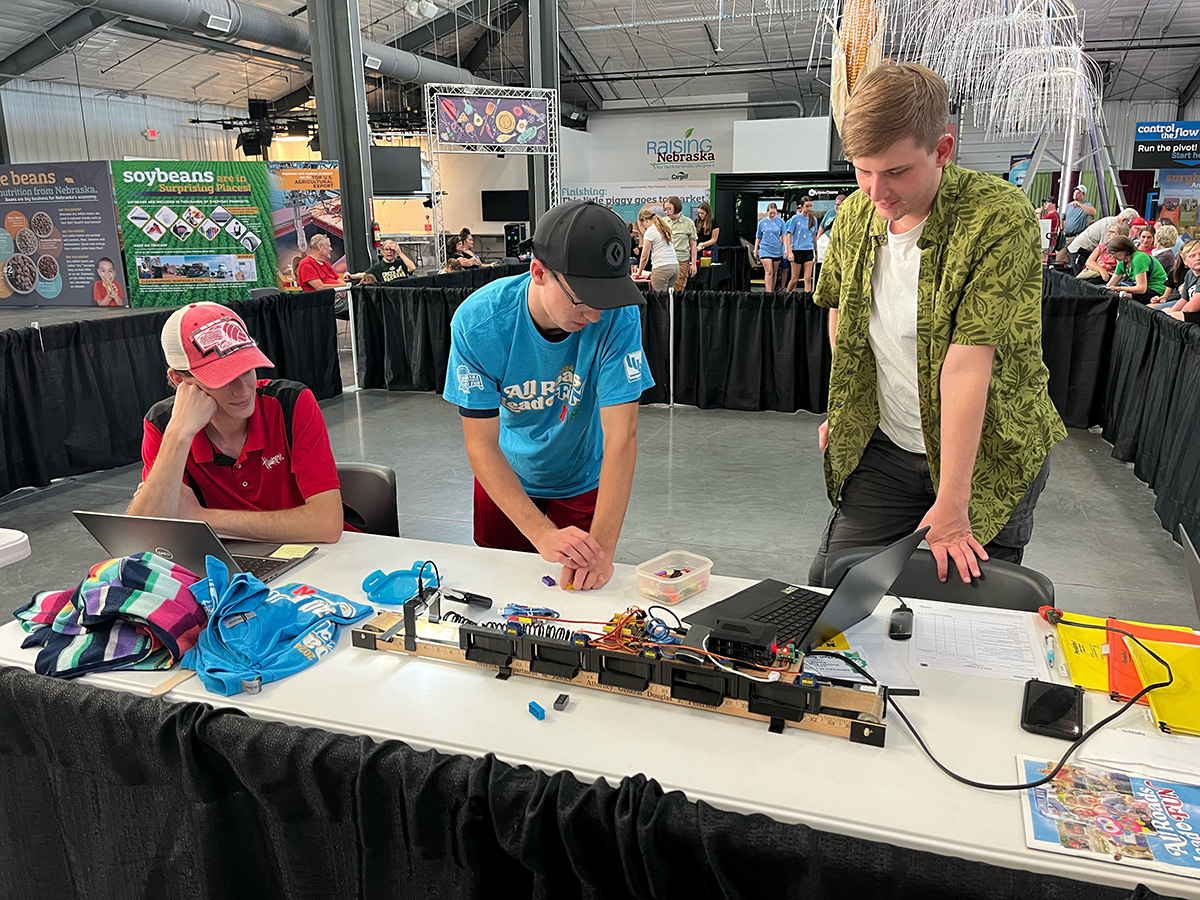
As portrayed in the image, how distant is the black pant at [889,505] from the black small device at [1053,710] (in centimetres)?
68

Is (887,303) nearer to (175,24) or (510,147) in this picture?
(510,147)

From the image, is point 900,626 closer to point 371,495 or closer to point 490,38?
point 371,495

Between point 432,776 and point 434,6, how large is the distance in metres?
15.4

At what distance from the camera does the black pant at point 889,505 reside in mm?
1945

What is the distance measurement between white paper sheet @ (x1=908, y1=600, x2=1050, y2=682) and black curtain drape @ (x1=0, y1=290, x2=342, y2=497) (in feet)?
15.9

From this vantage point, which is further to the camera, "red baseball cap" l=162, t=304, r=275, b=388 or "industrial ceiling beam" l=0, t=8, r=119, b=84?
"industrial ceiling beam" l=0, t=8, r=119, b=84

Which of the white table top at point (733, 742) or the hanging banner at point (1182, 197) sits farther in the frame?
the hanging banner at point (1182, 197)

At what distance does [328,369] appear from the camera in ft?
24.2

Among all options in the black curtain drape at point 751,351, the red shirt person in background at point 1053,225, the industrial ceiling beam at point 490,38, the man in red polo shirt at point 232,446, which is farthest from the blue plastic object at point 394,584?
the industrial ceiling beam at point 490,38

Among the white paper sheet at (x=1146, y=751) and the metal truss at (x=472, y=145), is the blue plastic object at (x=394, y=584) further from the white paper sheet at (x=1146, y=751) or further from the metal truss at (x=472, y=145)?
the metal truss at (x=472, y=145)

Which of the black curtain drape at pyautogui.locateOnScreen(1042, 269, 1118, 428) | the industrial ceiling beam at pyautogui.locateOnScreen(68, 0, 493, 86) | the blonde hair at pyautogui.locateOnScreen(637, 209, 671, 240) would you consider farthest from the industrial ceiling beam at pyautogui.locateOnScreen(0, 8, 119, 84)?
the black curtain drape at pyautogui.locateOnScreen(1042, 269, 1118, 428)

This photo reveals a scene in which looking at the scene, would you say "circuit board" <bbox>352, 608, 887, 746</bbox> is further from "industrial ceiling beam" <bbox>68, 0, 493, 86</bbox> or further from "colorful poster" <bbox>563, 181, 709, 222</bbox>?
"colorful poster" <bbox>563, 181, 709, 222</bbox>

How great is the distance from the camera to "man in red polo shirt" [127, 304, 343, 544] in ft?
6.08

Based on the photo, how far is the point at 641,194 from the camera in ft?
61.6
